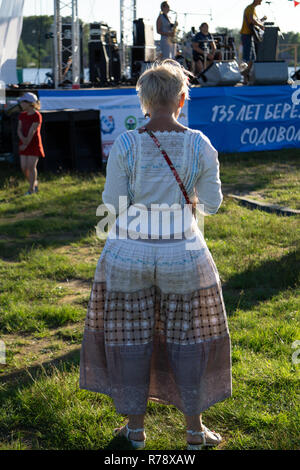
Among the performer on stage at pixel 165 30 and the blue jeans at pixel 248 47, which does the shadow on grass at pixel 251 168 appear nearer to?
the blue jeans at pixel 248 47

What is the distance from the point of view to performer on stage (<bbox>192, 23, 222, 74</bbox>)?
15462mm

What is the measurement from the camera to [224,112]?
1329 centimetres

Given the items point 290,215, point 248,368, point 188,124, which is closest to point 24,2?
point 188,124

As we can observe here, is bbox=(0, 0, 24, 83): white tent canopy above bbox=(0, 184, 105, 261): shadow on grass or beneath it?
above

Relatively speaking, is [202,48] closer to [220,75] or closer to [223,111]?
[220,75]

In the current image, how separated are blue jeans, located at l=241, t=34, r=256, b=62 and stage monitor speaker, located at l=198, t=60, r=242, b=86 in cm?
153

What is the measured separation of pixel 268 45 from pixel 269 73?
1.43 meters

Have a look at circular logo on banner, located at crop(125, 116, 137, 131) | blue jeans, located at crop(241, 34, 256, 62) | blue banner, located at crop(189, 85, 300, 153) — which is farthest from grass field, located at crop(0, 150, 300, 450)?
blue jeans, located at crop(241, 34, 256, 62)

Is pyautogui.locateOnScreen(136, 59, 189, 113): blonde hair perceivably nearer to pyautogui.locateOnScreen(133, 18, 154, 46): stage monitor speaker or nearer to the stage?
the stage

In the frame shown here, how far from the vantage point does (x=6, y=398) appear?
3.41 metres

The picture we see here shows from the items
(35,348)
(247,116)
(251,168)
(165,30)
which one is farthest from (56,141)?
(35,348)

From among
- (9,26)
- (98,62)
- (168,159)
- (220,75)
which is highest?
(9,26)

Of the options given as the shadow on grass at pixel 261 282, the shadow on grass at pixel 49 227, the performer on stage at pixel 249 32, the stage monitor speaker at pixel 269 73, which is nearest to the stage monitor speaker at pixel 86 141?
the shadow on grass at pixel 49 227

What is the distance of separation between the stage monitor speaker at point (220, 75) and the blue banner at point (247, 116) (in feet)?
1.42
